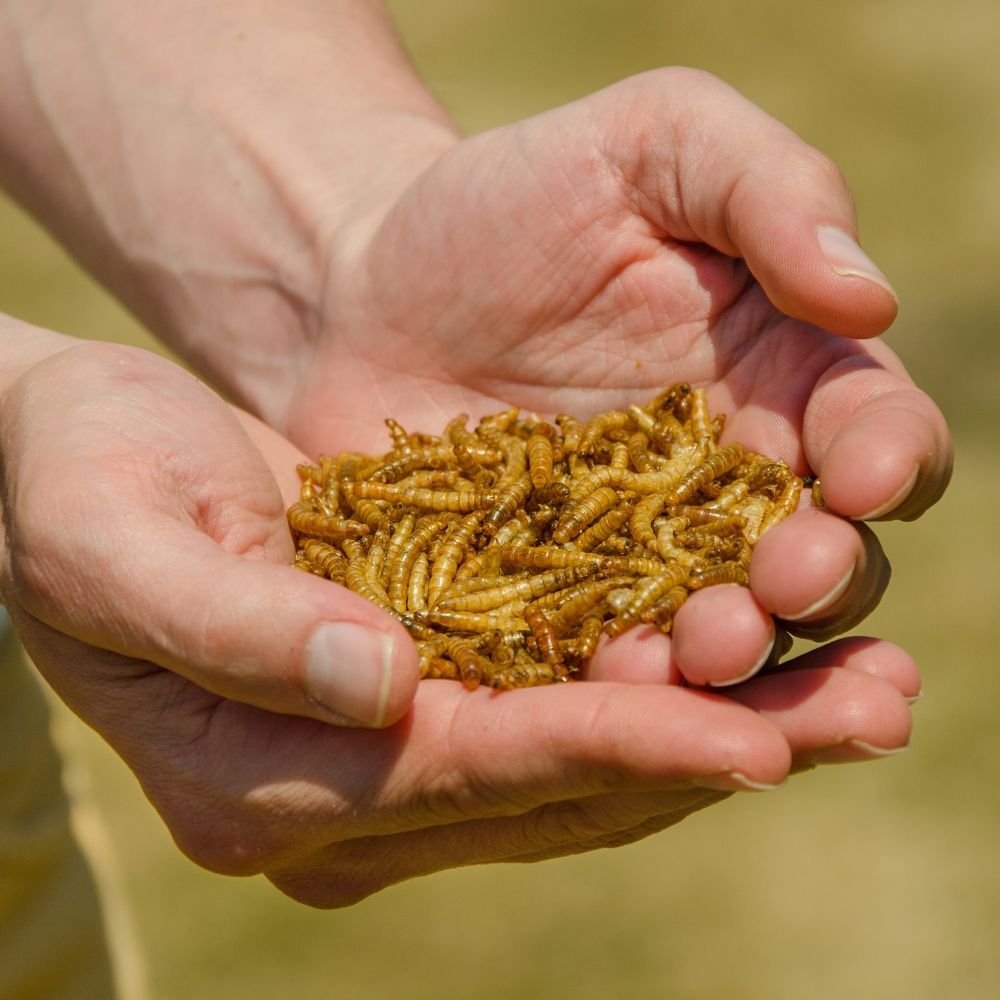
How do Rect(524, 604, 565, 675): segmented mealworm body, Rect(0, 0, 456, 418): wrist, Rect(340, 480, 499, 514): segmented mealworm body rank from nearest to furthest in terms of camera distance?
1. Rect(524, 604, 565, 675): segmented mealworm body
2. Rect(340, 480, 499, 514): segmented mealworm body
3. Rect(0, 0, 456, 418): wrist

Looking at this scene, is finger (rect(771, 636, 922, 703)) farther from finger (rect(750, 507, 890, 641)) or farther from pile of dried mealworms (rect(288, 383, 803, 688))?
pile of dried mealworms (rect(288, 383, 803, 688))

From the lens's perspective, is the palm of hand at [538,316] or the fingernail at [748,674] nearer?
the fingernail at [748,674]

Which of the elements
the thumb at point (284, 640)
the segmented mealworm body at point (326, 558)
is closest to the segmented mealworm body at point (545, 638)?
the thumb at point (284, 640)

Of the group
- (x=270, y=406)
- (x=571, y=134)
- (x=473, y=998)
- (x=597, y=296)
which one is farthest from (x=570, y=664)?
(x=473, y=998)

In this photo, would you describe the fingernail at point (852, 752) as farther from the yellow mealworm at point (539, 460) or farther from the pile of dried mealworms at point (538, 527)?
the yellow mealworm at point (539, 460)

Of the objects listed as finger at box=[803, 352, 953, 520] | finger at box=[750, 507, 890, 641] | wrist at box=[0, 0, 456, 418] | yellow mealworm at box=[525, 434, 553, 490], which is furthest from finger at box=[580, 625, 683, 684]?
wrist at box=[0, 0, 456, 418]

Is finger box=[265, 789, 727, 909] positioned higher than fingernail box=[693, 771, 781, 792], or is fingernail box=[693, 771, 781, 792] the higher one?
fingernail box=[693, 771, 781, 792]

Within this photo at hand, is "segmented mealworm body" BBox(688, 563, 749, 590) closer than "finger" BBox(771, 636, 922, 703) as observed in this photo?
No

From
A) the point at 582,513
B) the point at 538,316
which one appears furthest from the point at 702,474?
the point at 538,316
